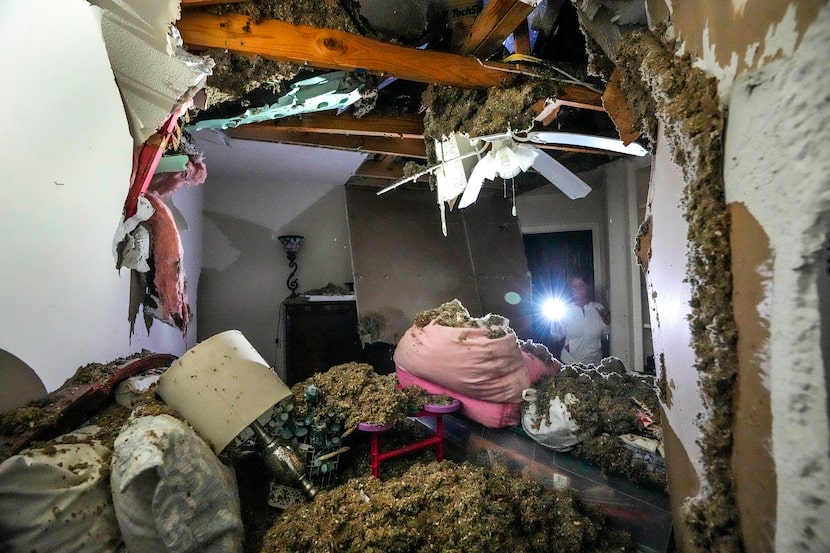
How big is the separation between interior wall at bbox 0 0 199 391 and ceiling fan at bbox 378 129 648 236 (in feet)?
4.26

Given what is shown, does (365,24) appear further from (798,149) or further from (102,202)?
(798,149)

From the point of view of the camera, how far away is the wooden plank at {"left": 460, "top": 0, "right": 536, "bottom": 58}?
4.66 ft

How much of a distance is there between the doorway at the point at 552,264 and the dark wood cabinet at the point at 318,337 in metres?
2.01

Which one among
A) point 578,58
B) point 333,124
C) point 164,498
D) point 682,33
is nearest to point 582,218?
point 578,58

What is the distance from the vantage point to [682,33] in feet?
2.56

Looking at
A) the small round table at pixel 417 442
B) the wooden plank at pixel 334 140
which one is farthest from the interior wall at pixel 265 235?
the small round table at pixel 417 442

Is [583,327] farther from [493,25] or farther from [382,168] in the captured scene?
[493,25]

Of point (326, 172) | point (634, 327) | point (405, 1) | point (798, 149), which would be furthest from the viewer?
point (326, 172)

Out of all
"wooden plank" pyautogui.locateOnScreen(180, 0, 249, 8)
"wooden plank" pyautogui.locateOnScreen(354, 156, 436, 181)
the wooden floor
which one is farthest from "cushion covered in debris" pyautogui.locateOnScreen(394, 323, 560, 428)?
"wooden plank" pyautogui.locateOnScreen(354, 156, 436, 181)

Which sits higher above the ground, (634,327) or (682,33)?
(682,33)

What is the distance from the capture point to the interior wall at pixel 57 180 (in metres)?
1.02

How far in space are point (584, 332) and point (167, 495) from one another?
11.7ft

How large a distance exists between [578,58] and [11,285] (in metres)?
2.29

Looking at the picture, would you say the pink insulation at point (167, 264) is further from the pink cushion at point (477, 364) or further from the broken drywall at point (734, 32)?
the broken drywall at point (734, 32)
